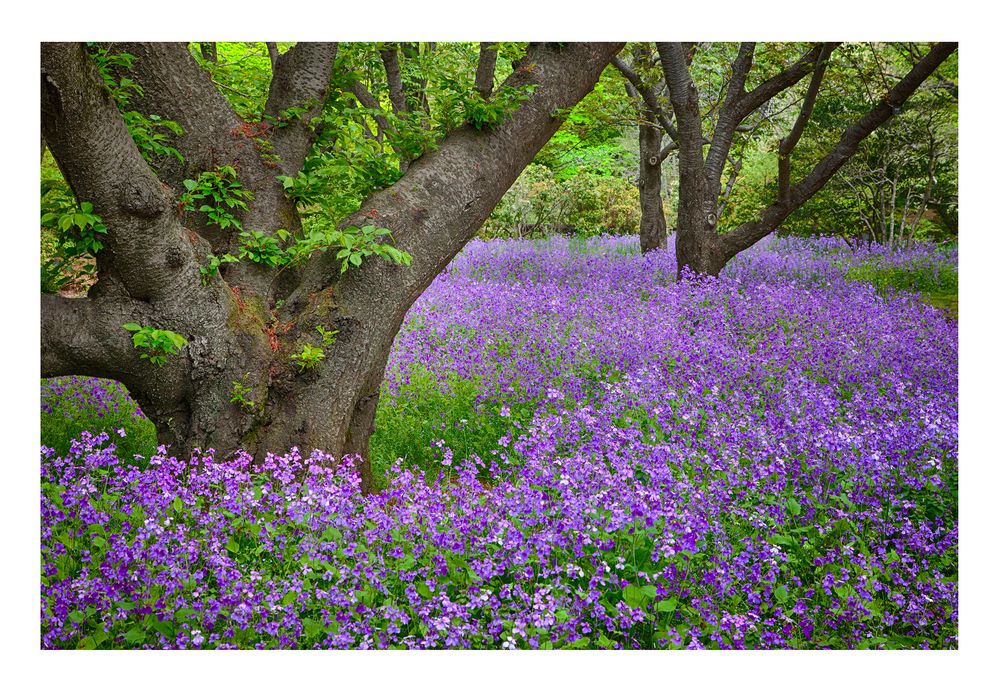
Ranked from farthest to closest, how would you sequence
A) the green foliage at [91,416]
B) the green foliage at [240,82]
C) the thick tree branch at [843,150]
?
the thick tree branch at [843,150] < the green foliage at [240,82] < the green foliage at [91,416]

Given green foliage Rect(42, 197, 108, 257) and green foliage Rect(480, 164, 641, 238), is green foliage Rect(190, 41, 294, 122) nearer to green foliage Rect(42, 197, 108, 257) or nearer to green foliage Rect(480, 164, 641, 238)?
green foliage Rect(42, 197, 108, 257)

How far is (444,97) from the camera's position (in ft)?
13.5

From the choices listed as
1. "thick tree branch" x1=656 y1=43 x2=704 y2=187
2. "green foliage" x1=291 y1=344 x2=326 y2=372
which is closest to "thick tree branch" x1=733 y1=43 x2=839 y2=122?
"thick tree branch" x1=656 y1=43 x2=704 y2=187

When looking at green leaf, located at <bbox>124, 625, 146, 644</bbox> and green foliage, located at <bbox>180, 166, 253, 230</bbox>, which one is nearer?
green leaf, located at <bbox>124, 625, 146, 644</bbox>

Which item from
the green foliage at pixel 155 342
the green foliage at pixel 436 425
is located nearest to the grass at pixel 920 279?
the green foliage at pixel 436 425

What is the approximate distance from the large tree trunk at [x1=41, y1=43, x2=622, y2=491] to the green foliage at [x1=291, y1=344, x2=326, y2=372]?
4 cm

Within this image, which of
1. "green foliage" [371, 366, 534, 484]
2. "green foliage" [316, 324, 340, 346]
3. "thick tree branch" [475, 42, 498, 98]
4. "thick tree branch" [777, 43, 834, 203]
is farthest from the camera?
"thick tree branch" [777, 43, 834, 203]

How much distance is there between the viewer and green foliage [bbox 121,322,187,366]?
3322mm

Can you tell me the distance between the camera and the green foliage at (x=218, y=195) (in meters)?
3.80

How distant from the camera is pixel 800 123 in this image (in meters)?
8.17

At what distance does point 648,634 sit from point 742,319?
4.42m

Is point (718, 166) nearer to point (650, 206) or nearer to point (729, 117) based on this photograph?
point (729, 117)

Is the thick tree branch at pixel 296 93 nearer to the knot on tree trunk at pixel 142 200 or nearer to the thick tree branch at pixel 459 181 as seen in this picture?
the thick tree branch at pixel 459 181

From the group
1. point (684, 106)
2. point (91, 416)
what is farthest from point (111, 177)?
point (684, 106)
